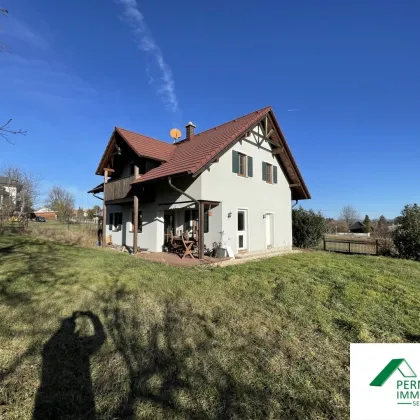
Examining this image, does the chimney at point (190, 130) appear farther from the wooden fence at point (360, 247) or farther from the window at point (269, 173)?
the wooden fence at point (360, 247)

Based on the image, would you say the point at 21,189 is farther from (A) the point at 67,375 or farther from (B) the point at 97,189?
(A) the point at 67,375

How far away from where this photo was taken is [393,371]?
2.57 metres

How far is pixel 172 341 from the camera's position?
383 centimetres

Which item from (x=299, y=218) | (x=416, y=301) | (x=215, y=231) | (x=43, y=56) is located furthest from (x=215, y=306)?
(x=299, y=218)

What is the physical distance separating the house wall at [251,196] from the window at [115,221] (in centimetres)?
768

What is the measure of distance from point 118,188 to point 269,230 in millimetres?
9287

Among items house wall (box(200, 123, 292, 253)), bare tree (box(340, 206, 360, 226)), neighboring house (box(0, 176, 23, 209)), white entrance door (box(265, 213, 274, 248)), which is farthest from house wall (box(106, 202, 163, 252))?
bare tree (box(340, 206, 360, 226))

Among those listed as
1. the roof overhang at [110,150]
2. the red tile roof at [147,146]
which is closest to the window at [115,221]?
the roof overhang at [110,150]

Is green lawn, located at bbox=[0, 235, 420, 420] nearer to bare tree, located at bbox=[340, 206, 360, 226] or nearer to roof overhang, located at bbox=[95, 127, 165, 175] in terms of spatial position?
roof overhang, located at bbox=[95, 127, 165, 175]

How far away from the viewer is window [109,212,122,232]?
53.9 feet

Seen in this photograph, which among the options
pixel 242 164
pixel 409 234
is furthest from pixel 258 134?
pixel 409 234

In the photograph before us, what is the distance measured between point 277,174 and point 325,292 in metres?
11.1

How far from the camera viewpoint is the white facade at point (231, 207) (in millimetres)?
11492

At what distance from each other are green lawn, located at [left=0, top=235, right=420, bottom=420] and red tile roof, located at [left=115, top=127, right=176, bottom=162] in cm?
749
